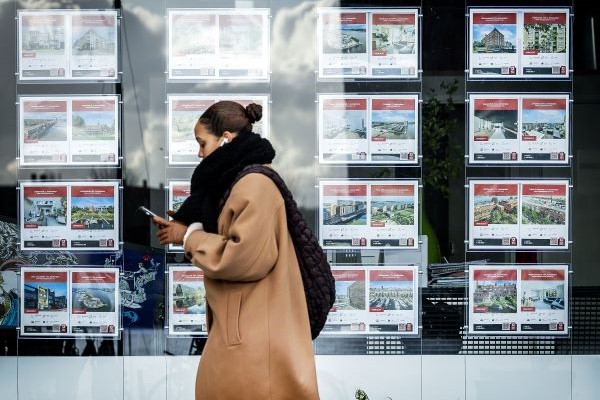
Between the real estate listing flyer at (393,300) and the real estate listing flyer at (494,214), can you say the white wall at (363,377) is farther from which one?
the real estate listing flyer at (494,214)

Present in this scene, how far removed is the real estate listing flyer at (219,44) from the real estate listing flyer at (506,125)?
4.53ft

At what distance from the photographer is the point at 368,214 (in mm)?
6012

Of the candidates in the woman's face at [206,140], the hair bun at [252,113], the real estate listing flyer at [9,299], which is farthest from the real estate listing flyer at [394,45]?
the real estate listing flyer at [9,299]

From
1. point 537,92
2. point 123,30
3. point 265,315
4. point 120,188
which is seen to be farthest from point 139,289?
point 537,92

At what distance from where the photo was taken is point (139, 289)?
6035 millimetres

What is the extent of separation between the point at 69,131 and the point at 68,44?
0.56 m

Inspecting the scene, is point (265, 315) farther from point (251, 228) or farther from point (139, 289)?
point (139, 289)

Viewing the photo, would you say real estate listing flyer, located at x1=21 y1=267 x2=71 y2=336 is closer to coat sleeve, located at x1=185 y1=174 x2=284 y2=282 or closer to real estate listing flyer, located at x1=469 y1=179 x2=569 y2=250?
coat sleeve, located at x1=185 y1=174 x2=284 y2=282

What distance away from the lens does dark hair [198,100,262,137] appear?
4008 millimetres

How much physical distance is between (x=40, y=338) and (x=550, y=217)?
3.37 m

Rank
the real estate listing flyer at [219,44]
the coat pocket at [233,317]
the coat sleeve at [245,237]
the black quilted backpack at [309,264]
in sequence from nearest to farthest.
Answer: the coat sleeve at [245,237] < the coat pocket at [233,317] < the black quilted backpack at [309,264] < the real estate listing flyer at [219,44]

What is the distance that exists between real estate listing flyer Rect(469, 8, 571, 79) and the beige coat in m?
2.66

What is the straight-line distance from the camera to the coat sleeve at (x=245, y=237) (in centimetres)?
374

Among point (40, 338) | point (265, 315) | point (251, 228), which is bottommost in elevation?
point (40, 338)
